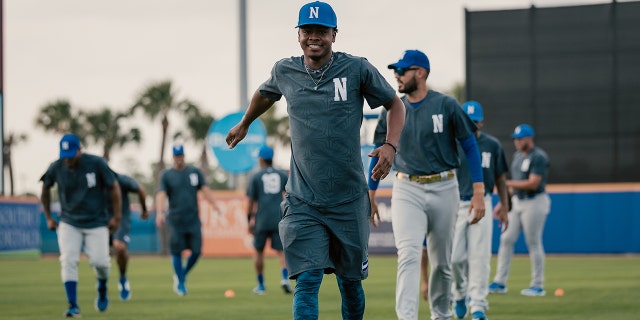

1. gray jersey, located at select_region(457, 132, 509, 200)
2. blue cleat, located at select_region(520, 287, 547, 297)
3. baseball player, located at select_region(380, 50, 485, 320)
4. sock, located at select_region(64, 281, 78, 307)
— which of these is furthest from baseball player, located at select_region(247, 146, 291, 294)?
baseball player, located at select_region(380, 50, 485, 320)

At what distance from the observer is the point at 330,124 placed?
301 inches

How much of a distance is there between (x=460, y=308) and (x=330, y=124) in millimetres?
5414

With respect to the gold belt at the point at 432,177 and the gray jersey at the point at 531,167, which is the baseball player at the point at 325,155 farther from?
the gray jersey at the point at 531,167

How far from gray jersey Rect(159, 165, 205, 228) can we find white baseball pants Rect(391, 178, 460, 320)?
30.8ft

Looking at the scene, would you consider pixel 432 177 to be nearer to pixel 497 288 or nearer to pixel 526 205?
pixel 497 288

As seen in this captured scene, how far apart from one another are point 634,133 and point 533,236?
11.7m

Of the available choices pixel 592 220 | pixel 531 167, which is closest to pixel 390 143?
pixel 531 167

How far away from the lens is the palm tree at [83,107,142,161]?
6625cm

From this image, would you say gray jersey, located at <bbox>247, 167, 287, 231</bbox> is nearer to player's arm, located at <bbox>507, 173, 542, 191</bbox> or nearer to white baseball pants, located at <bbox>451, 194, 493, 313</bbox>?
player's arm, located at <bbox>507, 173, 542, 191</bbox>

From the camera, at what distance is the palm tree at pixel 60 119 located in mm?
69750

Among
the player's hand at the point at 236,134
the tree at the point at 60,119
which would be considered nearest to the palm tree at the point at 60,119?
the tree at the point at 60,119

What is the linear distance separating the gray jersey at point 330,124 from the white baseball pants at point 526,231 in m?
9.03

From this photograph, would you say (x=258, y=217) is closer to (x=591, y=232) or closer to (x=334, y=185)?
(x=334, y=185)

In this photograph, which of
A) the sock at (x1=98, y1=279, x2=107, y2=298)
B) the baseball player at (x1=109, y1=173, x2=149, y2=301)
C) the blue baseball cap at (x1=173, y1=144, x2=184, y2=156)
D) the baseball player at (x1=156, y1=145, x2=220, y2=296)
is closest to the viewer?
the sock at (x1=98, y1=279, x2=107, y2=298)
